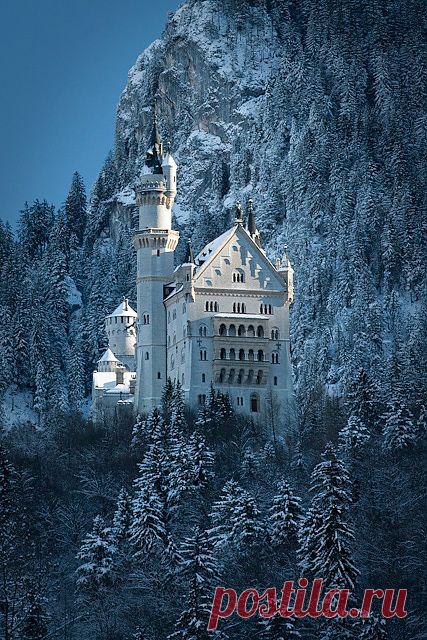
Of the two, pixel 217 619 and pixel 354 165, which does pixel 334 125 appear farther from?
pixel 217 619

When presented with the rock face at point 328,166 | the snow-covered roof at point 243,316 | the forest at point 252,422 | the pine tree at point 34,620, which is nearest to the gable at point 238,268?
the snow-covered roof at point 243,316

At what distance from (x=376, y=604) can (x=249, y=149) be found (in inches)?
4361

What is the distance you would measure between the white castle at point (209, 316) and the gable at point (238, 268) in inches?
2.7

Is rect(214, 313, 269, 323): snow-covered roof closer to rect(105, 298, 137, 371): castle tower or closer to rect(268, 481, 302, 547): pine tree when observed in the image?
rect(268, 481, 302, 547): pine tree

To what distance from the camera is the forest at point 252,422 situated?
83.8 m

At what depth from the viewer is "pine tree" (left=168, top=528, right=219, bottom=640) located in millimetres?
75938

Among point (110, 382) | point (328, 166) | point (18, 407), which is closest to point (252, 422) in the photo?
point (110, 382)

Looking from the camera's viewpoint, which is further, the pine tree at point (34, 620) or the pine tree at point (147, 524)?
the pine tree at point (147, 524)

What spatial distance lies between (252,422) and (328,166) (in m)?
68.8

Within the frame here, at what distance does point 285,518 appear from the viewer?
8650cm

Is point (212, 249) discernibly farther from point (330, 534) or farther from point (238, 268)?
point (330, 534)

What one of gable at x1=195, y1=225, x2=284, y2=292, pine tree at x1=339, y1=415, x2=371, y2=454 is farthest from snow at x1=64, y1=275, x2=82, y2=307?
pine tree at x1=339, y1=415, x2=371, y2=454

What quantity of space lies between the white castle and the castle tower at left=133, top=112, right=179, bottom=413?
0.07m

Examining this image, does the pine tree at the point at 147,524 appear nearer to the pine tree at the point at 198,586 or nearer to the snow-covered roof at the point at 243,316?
the pine tree at the point at 198,586
